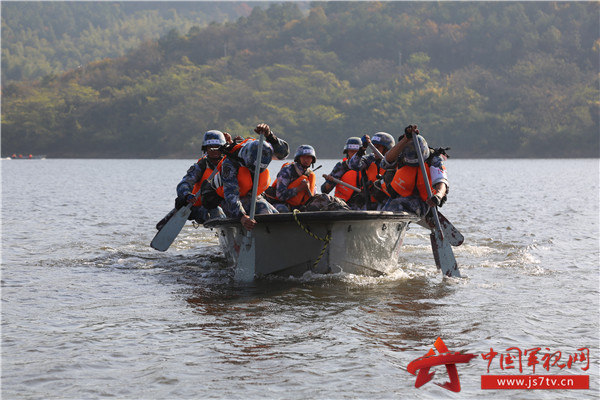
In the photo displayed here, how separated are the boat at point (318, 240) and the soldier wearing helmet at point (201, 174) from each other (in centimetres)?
176

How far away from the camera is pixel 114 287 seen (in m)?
11.2

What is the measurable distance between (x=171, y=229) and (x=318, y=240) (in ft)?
11.9

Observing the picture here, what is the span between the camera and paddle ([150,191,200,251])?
43.0 feet

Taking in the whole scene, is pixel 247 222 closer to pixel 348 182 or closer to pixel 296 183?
pixel 296 183

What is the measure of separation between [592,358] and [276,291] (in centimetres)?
430

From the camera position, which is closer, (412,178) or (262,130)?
(262,130)

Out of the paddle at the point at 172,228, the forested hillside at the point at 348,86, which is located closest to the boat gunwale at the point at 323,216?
the paddle at the point at 172,228

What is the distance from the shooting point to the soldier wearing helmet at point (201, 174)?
1277cm

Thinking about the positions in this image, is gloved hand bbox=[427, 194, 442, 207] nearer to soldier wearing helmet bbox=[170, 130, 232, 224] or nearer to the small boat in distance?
soldier wearing helmet bbox=[170, 130, 232, 224]

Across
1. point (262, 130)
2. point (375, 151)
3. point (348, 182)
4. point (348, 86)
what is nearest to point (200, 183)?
point (348, 182)

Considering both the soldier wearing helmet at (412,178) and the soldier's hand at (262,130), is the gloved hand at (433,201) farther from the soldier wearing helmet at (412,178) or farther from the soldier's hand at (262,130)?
the soldier's hand at (262,130)

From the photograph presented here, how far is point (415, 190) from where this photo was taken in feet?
39.2

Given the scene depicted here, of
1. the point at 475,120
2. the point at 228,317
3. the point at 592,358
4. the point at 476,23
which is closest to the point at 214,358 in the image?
the point at 228,317

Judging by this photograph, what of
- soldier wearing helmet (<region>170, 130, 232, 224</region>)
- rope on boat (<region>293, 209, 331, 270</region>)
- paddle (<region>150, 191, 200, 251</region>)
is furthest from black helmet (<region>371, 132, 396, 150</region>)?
rope on boat (<region>293, 209, 331, 270</region>)
